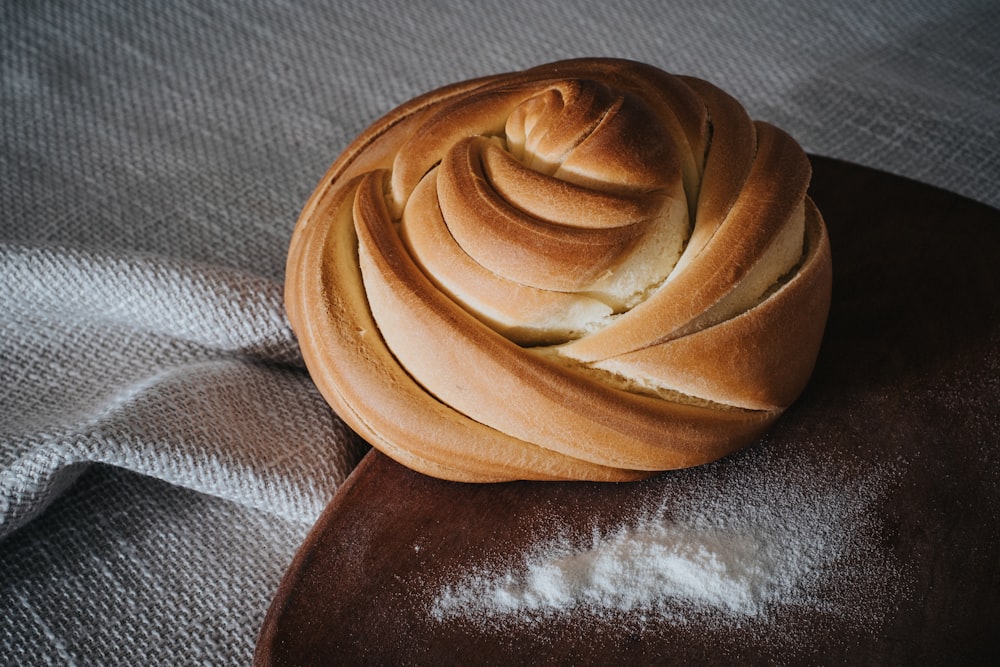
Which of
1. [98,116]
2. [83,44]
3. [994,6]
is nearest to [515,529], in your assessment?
[98,116]

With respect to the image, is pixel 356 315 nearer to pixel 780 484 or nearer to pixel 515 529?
pixel 515 529

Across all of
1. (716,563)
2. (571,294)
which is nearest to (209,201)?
(571,294)

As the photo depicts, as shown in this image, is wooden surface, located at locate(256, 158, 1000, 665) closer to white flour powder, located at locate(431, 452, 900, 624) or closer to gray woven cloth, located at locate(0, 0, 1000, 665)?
white flour powder, located at locate(431, 452, 900, 624)

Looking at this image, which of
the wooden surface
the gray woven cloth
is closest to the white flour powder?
the wooden surface

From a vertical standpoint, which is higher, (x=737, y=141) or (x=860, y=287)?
(x=737, y=141)

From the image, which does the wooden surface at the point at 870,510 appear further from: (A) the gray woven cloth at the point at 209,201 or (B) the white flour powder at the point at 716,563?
(A) the gray woven cloth at the point at 209,201

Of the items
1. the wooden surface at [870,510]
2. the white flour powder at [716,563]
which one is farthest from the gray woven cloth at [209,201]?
the white flour powder at [716,563]
